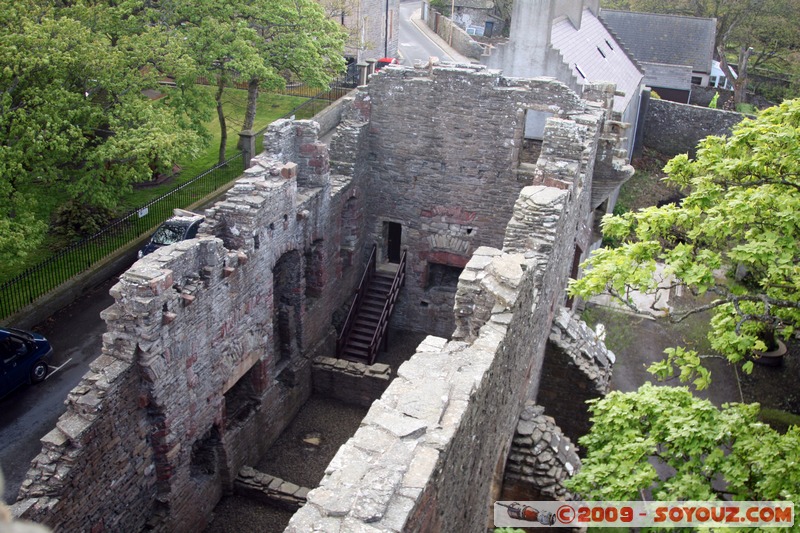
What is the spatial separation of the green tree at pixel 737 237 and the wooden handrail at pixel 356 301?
8.15 metres

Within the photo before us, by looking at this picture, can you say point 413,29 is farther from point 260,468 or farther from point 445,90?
point 260,468

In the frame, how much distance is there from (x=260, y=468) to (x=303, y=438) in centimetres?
121

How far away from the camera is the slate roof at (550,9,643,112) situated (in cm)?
2641

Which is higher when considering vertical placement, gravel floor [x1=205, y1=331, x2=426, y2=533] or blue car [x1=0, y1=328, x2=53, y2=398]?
blue car [x1=0, y1=328, x2=53, y2=398]

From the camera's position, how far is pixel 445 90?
1803 centimetres

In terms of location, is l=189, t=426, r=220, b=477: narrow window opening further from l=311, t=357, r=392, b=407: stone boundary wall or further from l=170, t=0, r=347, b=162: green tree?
l=170, t=0, r=347, b=162: green tree

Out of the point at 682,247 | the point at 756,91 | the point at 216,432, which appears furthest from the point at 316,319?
the point at 756,91

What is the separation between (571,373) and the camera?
15.1 m

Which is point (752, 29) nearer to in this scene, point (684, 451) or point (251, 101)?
point (251, 101)

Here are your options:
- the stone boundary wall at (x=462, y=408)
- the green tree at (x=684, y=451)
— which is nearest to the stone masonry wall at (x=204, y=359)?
the stone boundary wall at (x=462, y=408)

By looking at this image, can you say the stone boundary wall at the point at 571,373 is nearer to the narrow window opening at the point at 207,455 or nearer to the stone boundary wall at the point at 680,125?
the narrow window opening at the point at 207,455

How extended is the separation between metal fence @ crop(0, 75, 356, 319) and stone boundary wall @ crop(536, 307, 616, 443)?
1237 centimetres

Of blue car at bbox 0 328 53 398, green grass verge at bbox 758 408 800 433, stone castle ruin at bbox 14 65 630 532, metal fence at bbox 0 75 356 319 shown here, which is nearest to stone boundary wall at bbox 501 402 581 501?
stone castle ruin at bbox 14 65 630 532

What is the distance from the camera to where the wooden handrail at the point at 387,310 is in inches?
697
